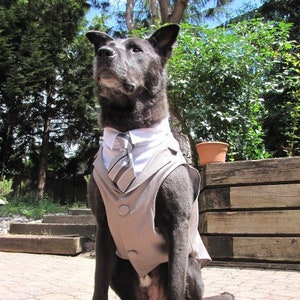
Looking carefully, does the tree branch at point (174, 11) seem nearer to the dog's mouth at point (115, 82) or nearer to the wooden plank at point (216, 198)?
the wooden plank at point (216, 198)

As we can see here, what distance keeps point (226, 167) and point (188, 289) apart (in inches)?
115

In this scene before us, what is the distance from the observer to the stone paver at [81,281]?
324 centimetres

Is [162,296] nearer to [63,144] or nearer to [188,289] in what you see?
[188,289]

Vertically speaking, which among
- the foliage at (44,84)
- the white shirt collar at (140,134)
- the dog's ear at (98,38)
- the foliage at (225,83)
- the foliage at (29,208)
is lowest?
the foliage at (29,208)

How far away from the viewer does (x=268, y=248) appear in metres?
4.31

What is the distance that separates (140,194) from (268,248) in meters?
3.04

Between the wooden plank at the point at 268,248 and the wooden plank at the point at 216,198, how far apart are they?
418mm

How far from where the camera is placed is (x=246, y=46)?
5805 millimetres

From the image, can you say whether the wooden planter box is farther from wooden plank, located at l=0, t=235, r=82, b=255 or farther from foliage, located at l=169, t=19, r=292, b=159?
wooden plank, located at l=0, t=235, r=82, b=255

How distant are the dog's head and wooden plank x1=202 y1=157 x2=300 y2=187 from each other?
9.03 ft

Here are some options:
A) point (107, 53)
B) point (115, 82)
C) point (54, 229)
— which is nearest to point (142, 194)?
point (115, 82)

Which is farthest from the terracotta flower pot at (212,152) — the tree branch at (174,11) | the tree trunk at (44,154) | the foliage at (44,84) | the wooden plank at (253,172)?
the tree trunk at (44,154)

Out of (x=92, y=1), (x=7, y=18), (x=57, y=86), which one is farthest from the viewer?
(x=92, y=1)

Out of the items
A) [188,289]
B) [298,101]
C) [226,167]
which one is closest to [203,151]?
[226,167]
